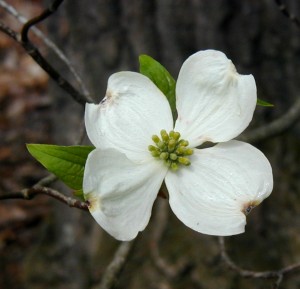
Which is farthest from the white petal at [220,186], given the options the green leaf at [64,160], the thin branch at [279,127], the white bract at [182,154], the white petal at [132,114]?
the thin branch at [279,127]

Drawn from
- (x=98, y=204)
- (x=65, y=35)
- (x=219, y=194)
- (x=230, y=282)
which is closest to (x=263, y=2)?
(x=65, y=35)

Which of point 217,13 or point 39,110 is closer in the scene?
point 217,13

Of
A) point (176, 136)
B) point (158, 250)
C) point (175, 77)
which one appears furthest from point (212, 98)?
point (158, 250)

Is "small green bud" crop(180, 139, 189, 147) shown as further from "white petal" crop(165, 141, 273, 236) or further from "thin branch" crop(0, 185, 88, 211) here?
"thin branch" crop(0, 185, 88, 211)

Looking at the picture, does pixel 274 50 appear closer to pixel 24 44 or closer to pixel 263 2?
pixel 263 2

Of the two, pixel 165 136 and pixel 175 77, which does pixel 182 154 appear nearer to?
pixel 165 136
